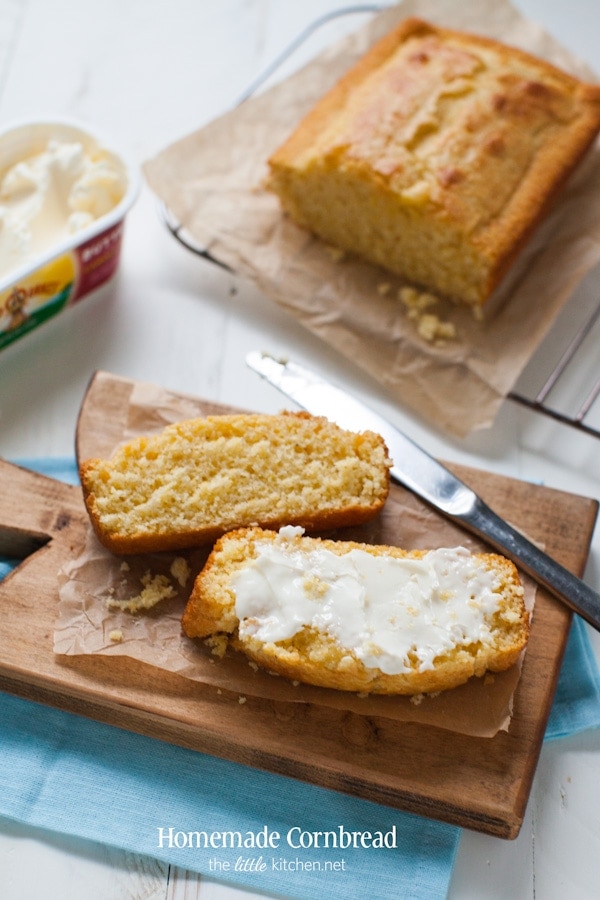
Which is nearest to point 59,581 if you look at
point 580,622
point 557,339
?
point 580,622

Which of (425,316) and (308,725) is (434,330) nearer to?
(425,316)

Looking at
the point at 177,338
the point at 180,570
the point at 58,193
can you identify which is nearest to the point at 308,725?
the point at 180,570

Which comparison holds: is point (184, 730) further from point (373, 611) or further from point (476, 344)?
point (476, 344)

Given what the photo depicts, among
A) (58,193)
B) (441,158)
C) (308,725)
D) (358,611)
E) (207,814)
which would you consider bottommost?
(207,814)

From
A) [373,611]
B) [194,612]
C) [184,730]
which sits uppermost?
[373,611]

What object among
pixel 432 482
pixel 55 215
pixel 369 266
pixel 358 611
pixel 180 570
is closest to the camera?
pixel 358 611

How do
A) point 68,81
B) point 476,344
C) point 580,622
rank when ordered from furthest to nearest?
point 68,81 → point 476,344 → point 580,622

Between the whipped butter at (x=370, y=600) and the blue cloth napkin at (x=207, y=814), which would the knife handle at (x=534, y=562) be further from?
the blue cloth napkin at (x=207, y=814)
